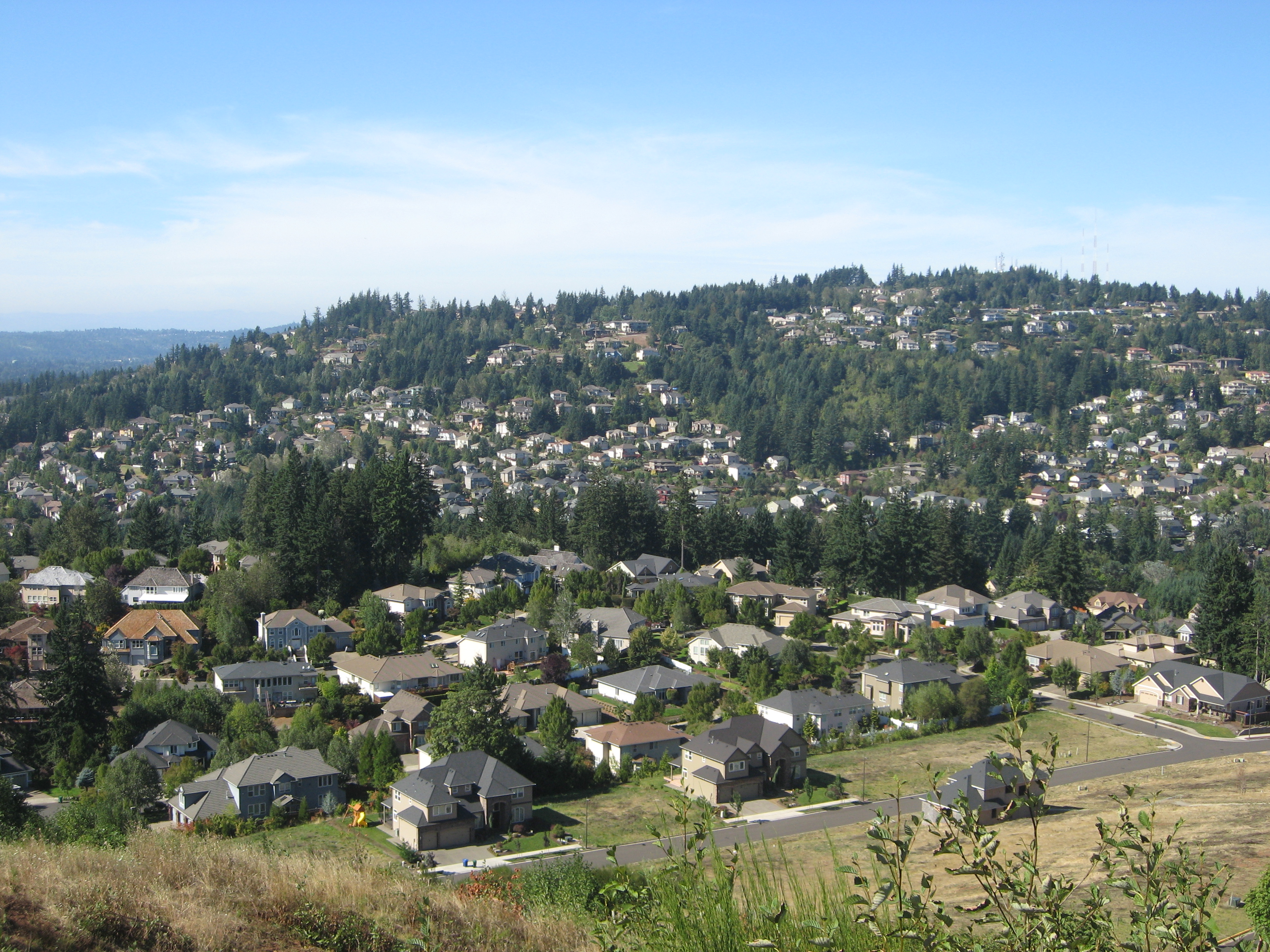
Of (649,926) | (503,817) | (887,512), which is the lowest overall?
(503,817)

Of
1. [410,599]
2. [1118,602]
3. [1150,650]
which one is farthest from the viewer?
[1118,602]

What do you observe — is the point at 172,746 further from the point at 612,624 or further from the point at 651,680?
the point at 612,624

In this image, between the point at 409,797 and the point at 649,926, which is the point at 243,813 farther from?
the point at 649,926

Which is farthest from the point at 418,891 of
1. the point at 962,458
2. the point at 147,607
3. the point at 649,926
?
the point at 962,458

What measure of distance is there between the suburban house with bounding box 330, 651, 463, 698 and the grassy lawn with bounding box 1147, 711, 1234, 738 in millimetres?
17088

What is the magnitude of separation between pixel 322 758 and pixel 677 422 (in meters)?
60.9

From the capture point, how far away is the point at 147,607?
1091 inches

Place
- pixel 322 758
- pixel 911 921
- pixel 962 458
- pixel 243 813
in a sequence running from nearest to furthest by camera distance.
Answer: pixel 911 921, pixel 243 813, pixel 322 758, pixel 962 458

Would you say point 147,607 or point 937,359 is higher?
point 937,359

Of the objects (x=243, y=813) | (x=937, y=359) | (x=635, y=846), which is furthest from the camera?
(x=937, y=359)

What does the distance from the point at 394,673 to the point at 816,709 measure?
390 inches

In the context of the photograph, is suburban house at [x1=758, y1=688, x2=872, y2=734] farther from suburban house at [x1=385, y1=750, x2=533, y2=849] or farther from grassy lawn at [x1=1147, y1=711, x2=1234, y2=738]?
grassy lawn at [x1=1147, y1=711, x2=1234, y2=738]

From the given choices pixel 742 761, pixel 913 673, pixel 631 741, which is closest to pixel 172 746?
pixel 631 741

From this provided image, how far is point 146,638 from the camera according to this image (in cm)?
2509
